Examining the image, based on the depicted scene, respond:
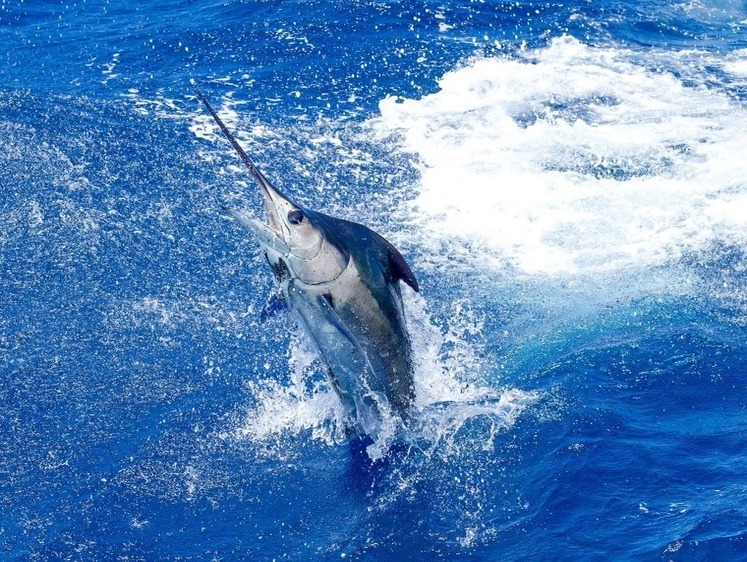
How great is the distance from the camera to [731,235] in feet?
42.5

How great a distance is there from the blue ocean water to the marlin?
1.98 feet

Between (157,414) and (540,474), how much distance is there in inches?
155

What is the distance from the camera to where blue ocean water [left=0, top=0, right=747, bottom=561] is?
29.3 feet

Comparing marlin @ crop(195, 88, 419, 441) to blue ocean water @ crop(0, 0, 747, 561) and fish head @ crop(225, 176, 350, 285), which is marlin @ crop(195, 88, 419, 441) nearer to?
fish head @ crop(225, 176, 350, 285)

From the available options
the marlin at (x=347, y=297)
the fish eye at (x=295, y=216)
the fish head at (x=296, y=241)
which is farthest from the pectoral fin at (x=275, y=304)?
the fish eye at (x=295, y=216)

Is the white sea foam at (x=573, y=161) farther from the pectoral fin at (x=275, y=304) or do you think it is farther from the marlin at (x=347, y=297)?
the pectoral fin at (x=275, y=304)

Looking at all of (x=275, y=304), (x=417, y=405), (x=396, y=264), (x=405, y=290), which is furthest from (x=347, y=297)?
(x=405, y=290)

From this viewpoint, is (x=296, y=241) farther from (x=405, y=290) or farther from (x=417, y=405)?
(x=405, y=290)

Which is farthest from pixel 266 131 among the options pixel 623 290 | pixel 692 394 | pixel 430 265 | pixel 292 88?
pixel 692 394

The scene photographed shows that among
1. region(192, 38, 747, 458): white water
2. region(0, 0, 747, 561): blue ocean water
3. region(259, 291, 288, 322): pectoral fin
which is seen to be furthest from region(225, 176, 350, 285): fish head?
region(0, 0, 747, 561): blue ocean water

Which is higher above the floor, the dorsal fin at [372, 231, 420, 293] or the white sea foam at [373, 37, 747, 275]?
the dorsal fin at [372, 231, 420, 293]

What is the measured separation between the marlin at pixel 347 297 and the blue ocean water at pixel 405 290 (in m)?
0.60

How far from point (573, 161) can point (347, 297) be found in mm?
7089

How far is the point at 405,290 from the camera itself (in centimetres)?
1130
